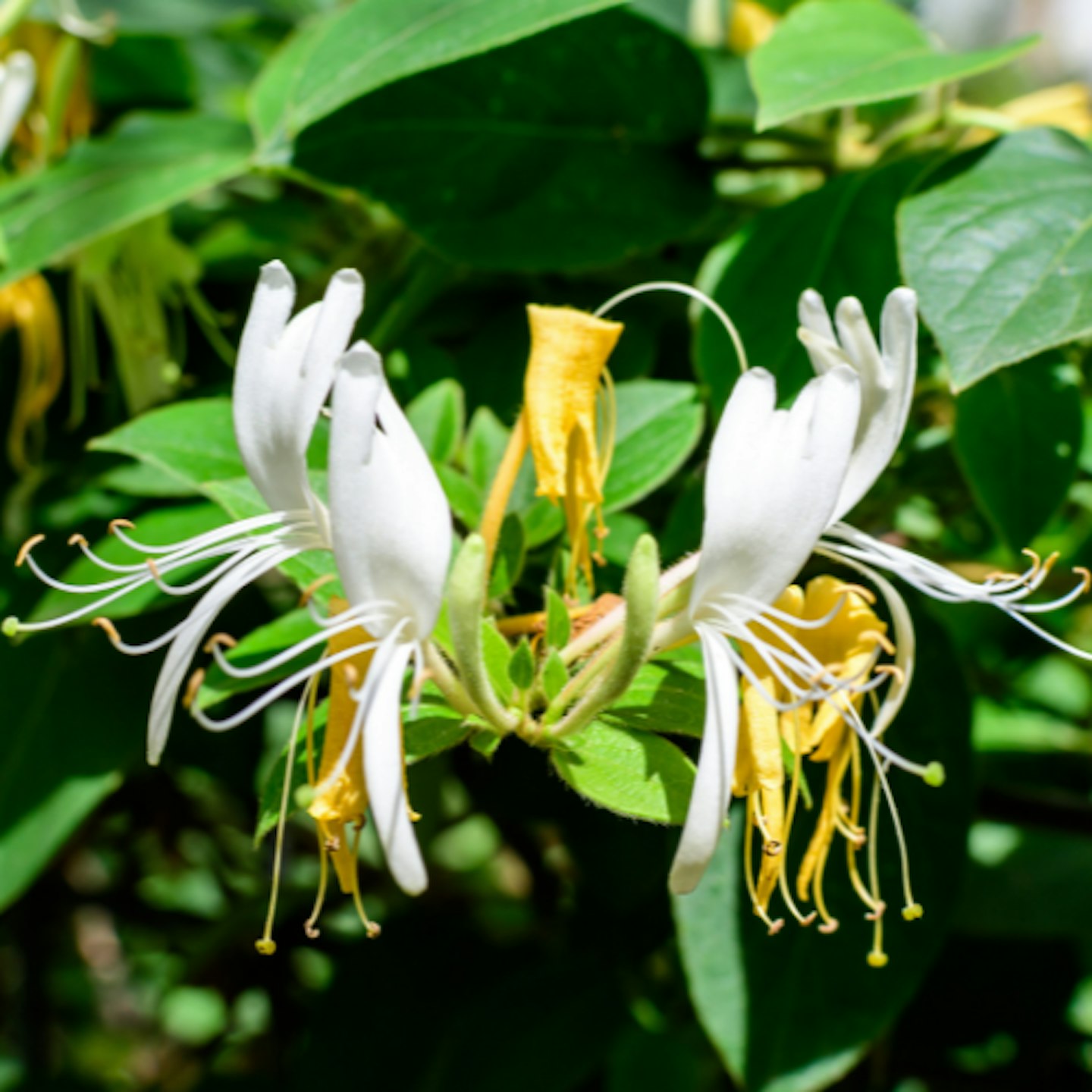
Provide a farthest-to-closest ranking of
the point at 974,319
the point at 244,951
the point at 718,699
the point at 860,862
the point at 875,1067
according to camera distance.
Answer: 1. the point at 244,951
2. the point at 875,1067
3. the point at 860,862
4. the point at 974,319
5. the point at 718,699

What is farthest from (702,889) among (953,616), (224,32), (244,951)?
(224,32)

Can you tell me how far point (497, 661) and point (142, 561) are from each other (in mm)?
237

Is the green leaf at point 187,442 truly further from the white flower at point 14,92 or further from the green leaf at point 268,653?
the white flower at point 14,92

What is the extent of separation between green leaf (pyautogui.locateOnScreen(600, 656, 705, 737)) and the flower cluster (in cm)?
1

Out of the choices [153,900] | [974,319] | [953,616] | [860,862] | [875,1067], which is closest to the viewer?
[974,319]

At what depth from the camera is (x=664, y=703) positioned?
405 millimetres

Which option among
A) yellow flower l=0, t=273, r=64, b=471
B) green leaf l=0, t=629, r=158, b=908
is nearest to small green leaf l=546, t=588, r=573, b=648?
green leaf l=0, t=629, r=158, b=908

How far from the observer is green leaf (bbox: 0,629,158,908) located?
25.4 inches

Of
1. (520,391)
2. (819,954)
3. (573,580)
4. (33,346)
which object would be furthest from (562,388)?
(33,346)

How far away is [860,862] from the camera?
588 millimetres

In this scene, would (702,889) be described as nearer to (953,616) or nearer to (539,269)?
(539,269)

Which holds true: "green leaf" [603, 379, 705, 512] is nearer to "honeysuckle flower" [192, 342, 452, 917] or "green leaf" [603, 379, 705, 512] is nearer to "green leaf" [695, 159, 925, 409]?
"green leaf" [695, 159, 925, 409]

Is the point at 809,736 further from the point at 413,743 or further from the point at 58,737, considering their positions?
the point at 58,737

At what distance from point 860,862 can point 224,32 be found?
32.8 inches
